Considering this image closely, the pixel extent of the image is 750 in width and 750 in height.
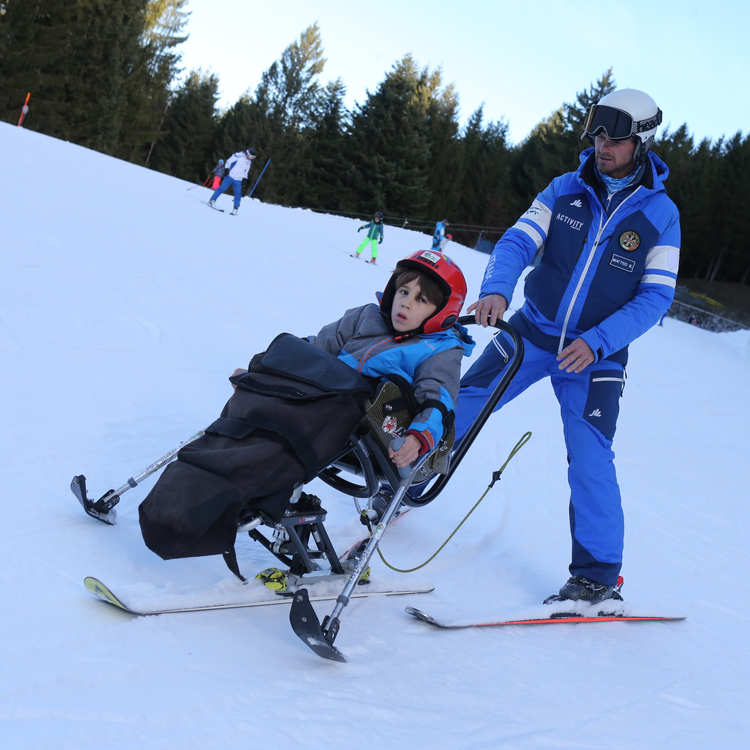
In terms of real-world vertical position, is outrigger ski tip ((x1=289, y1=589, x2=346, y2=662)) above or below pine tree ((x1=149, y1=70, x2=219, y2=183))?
below

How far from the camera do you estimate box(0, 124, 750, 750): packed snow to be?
2037 mm

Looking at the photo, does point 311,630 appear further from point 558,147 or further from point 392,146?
→ point 558,147

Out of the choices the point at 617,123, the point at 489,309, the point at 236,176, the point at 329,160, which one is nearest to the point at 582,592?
the point at 489,309

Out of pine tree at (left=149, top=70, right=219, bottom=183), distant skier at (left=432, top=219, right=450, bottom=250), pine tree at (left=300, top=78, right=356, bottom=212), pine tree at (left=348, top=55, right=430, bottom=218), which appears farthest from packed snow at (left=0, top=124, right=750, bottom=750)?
pine tree at (left=149, top=70, right=219, bottom=183)

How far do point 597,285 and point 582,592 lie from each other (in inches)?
60.3

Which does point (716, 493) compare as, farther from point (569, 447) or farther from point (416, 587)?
point (416, 587)

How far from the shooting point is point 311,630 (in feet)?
7.30

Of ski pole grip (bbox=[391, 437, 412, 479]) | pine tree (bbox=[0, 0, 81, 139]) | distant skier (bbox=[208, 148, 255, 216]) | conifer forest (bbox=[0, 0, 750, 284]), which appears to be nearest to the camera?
ski pole grip (bbox=[391, 437, 412, 479])

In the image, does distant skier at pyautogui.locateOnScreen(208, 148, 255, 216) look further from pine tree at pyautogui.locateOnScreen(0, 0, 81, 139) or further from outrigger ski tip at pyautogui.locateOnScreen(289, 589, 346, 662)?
pine tree at pyautogui.locateOnScreen(0, 0, 81, 139)

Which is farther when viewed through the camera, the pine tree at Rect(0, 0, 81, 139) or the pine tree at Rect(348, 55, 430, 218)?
the pine tree at Rect(348, 55, 430, 218)

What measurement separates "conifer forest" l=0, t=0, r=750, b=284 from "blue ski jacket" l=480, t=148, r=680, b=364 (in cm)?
2907

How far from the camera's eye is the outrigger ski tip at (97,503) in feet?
9.22

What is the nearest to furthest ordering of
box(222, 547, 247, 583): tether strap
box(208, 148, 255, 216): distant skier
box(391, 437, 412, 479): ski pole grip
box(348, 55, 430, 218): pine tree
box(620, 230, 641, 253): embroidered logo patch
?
box(222, 547, 247, 583): tether strap → box(391, 437, 412, 479): ski pole grip → box(620, 230, 641, 253): embroidered logo patch → box(208, 148, 255, 216): distant skier → box(348, 55, 430, 218): pine tree

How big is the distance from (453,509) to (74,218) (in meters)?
5.94
